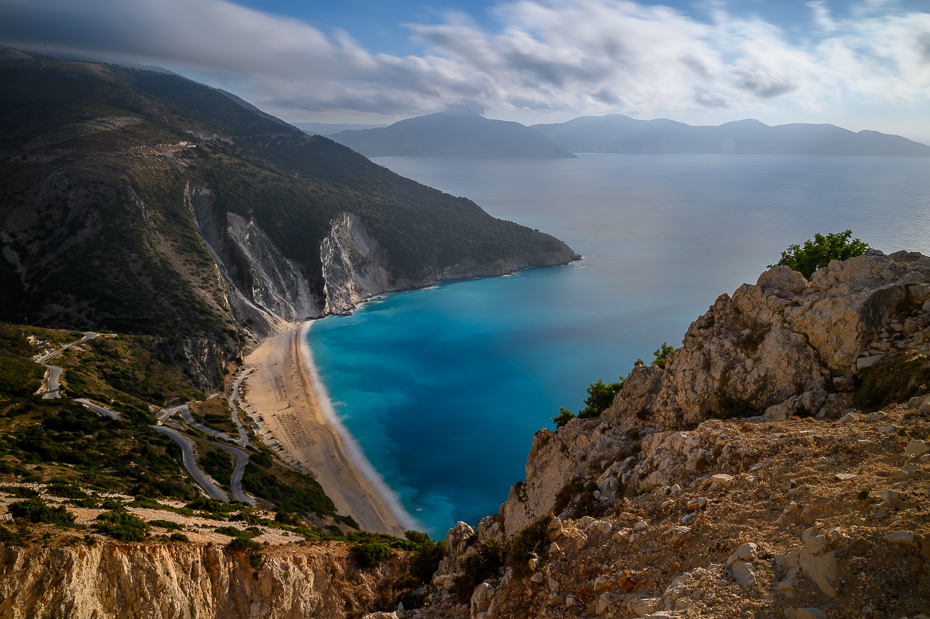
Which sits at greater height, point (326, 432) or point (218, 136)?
point (218, 136)

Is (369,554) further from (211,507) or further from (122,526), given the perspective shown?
(211,507)

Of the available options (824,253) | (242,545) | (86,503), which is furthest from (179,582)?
(824,253)


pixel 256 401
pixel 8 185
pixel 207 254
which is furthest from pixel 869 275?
pixel 8 185

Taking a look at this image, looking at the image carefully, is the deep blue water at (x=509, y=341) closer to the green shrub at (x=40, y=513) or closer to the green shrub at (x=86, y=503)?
the green shrub at (x=86, y=503)

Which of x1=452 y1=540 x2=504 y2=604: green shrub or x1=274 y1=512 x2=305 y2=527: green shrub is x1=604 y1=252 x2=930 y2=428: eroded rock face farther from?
x1=274 y1=512 x2=305 y2=527: green shrub

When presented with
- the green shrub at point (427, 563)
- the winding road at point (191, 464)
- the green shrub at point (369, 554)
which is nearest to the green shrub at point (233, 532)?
the green shrub at point (369, 554)

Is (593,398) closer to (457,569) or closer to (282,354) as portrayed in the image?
(457,569)
